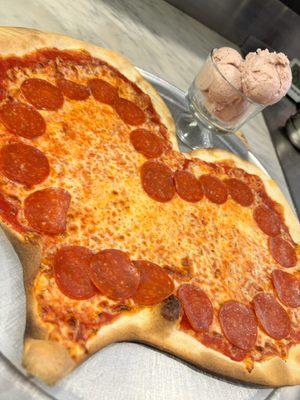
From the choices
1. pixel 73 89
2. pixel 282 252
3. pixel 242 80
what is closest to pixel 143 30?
pixel 242 80

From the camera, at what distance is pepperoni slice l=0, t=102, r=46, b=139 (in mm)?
1785

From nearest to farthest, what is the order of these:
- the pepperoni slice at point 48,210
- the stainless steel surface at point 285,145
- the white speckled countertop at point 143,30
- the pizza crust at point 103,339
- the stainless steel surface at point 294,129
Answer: the pizza crust at point 103,339 → the pepperoni slice at point 48,210 → the white speckled countertop at point 143,30 → the stainless steel surface at point 285,145 → the stainless steel surface at point 294,129

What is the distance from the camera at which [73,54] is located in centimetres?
224

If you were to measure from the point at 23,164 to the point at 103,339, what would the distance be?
2.35 ft

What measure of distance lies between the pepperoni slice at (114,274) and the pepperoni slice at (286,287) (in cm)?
78

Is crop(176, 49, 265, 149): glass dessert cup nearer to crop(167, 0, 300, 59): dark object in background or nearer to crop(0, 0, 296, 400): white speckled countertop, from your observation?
crop(0, 0, 296, 400): white speckled countertop

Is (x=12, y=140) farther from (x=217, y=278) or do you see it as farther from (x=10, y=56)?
(x=217, y=278)

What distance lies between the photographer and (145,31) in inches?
138

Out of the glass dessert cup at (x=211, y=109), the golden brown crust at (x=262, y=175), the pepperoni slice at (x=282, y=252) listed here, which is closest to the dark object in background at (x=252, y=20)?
the glass dessert cup at (x=211, y=109)

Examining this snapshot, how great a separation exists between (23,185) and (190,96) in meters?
1.35

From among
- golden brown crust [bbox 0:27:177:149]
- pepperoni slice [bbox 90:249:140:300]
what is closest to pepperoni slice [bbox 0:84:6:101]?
golden brown crust [bbox 0:27:177:149]

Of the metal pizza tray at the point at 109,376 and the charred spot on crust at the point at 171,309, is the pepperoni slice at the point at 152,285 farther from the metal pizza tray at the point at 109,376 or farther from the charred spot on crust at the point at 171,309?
the metal pizza tray at the point at 109,376

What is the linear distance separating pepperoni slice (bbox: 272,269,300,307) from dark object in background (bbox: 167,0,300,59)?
2868 mm

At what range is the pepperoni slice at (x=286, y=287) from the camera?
6.84 feet
